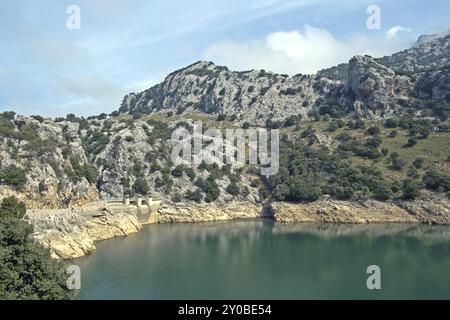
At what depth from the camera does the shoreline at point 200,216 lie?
5762 centimetres

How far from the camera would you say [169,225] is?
84.1 metres

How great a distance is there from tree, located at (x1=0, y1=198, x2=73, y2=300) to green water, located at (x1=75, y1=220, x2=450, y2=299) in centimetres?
886

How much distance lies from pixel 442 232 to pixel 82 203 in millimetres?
61810

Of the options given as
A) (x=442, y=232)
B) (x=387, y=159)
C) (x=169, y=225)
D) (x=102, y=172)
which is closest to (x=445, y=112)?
(x=387, y=159)

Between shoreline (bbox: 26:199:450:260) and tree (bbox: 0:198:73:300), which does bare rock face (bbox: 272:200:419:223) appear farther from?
tree (bbox: 0:198:73:300)

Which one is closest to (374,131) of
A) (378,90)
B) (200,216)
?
(378,90)

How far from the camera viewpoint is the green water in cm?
4147

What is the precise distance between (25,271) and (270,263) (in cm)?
3051

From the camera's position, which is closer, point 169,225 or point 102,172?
point 169,225

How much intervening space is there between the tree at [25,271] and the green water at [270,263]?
8.86 meters

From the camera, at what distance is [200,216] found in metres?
89.2

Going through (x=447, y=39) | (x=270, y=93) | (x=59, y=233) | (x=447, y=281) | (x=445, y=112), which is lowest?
(x=447, y=281)
